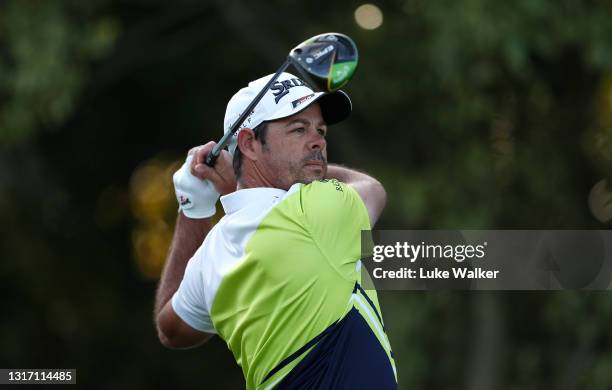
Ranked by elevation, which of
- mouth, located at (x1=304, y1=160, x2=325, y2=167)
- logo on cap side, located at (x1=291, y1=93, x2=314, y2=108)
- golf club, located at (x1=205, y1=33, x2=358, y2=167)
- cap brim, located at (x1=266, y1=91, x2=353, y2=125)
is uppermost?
golf club, located at (x1=205, y1=33, x2=358, y2=167)

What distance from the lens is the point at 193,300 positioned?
4.95 m

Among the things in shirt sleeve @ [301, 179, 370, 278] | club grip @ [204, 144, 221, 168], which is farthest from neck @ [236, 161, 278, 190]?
shirt sleeve @ [301, 179, 370, 278]

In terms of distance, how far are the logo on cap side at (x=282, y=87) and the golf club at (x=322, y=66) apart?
0.07 feet

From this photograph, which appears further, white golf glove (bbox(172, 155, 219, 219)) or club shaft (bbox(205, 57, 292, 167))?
white golf glove (bbox(172, 155, 219, 219))

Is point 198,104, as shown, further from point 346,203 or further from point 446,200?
point 346,203

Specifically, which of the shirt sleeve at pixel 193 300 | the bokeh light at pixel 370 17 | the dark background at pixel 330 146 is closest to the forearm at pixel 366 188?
the shirt sleeve at pixel 193 300

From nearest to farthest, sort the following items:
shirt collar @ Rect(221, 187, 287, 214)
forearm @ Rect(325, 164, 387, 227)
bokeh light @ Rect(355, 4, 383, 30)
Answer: shirt collar @ Rect(221, 187, 287, 214) → forearm @ Rect(325, 164, 387, 227) → bokeh light @ Rect(355, 4, 383, 30)

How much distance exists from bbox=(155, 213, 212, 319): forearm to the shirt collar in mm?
414

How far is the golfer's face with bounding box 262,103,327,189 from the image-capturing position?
482cm

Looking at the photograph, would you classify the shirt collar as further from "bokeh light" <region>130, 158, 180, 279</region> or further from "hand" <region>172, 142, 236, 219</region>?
"bokeh light" <region>130, 158, 180, 279</region>

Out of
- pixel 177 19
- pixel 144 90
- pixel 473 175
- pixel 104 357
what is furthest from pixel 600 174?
pixel 104 357

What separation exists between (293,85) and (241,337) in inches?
38.5

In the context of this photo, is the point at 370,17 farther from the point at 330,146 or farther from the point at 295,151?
the point at 295,151

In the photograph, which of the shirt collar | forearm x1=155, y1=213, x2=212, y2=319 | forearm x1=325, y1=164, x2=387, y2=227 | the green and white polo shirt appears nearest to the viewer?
the green and white polo shirt
